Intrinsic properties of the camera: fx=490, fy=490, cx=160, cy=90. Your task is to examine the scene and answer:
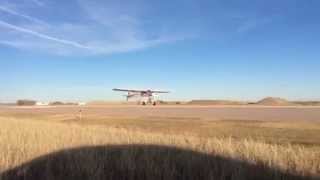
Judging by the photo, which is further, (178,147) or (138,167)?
(178,147)

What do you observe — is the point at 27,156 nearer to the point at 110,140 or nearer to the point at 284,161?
the point at 110,140

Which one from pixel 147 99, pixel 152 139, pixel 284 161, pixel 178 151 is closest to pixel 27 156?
pixel 178 151

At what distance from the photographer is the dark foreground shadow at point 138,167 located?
31.4 ft

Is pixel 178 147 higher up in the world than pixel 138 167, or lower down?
higher up

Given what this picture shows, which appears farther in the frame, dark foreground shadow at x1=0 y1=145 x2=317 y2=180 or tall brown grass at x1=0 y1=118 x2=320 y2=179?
tall brown grass at x1=0 y1=118 x2=320 y2=179

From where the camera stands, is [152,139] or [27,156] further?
[152,139]

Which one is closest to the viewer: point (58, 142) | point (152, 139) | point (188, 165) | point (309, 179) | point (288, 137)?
point (309, 179)

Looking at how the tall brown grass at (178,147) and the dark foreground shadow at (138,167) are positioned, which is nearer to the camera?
the dark foreground shadow at (138,167)

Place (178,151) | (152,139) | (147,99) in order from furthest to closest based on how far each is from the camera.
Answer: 1. (147,99)
2. (152,139)
3. (178,151)

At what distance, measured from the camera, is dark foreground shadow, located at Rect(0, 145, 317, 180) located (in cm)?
959

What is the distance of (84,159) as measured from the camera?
36.4ft

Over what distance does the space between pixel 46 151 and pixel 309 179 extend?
21.9ft

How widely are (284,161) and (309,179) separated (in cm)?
176

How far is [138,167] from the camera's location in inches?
409
